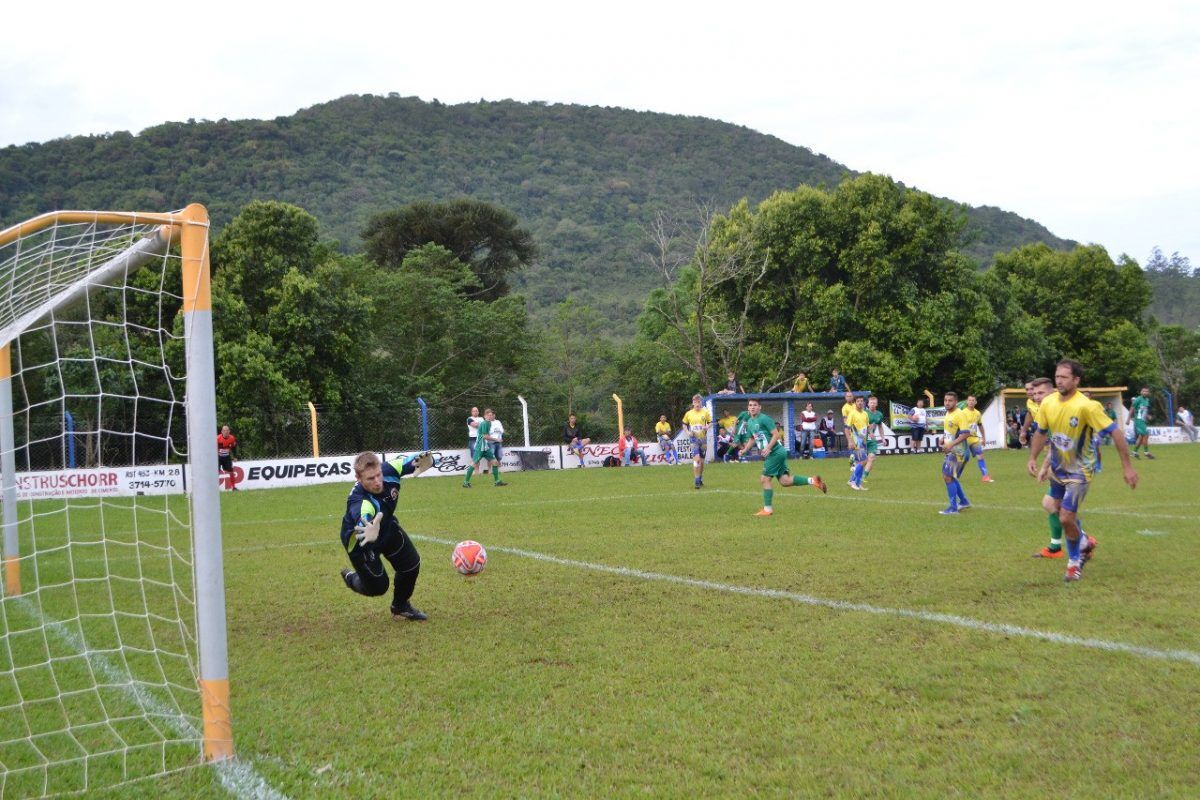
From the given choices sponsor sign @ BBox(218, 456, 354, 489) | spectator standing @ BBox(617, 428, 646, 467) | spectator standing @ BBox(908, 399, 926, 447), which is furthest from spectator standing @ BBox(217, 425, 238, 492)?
spectator standing @ BBox(908, 399, 926, 447)

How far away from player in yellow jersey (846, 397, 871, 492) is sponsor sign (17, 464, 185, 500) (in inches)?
509

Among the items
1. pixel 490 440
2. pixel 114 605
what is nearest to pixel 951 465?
pixel 114 605

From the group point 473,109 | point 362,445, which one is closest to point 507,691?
point 362,445

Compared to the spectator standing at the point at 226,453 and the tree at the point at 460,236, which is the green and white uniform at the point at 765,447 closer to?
the spectator standing at the point at 226,453

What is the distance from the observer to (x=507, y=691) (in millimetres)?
5285

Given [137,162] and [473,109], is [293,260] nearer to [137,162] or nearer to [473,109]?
[137,162]

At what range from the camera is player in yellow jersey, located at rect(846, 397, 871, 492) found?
18328 mm

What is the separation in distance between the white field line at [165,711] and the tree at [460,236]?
51.1m

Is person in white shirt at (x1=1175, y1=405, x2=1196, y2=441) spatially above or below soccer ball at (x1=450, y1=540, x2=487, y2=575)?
below

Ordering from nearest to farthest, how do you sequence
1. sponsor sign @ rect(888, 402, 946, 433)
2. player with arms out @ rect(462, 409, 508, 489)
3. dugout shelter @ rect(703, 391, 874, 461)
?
player with arms out @ rect(462, 409, 508, 489)
dugout shelter @ rect(703, 391, 874, 461)
sponsor sign @ rect(888, 402, 946, 433)

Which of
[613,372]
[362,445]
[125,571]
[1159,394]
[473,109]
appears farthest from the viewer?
[473,109]

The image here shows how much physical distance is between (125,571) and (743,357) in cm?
3368

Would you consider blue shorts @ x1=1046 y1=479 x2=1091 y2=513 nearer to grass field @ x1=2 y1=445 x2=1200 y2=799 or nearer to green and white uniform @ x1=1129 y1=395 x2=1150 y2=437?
grass field @ x1=2 y1=445 x2=1200 y2=799

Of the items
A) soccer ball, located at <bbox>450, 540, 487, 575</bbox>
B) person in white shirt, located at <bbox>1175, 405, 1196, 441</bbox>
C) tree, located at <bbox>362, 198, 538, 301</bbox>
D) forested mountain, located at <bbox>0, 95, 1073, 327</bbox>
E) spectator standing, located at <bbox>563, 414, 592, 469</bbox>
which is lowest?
person in white shirt, located at <bbox>1175, 405, 1196, 441</bbox>
